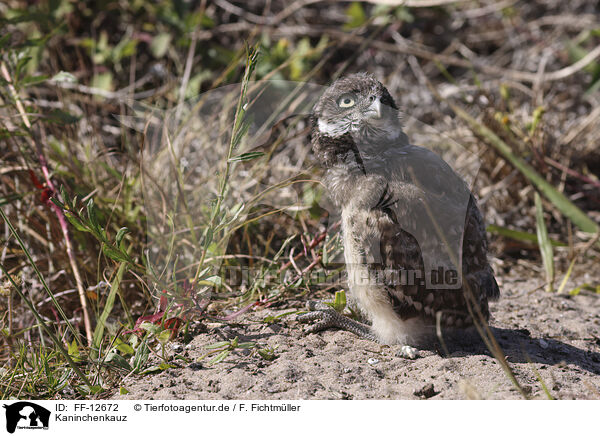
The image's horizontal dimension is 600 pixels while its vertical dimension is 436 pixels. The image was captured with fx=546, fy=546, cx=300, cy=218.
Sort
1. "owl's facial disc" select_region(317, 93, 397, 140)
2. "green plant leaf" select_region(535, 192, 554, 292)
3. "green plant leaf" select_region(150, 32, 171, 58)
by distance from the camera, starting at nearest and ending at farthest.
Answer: "owl's facial disc" select_region(317, 93, 397, 140)
"green plant leaf" select_region(535, 192, 554, 292)
"green plant leaf" select_region(150, 32, 171, 58)

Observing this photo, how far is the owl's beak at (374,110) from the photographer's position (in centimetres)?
243

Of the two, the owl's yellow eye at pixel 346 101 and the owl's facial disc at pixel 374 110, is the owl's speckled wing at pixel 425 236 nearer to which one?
the owl's facial disc at pixel 374 110

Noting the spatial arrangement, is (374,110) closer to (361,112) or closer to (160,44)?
(361,112)

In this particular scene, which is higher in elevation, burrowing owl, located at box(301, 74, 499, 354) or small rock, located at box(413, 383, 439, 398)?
burrowing owl, located at box(301, 74, 499, 354)

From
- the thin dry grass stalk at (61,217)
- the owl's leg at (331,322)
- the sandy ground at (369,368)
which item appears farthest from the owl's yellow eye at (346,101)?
the thin dry grass stalk at (61,217)

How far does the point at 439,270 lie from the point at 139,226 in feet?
5.43

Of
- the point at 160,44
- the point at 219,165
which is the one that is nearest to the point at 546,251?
the point at 219,165

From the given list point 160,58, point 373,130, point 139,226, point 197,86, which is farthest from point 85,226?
point 160,58

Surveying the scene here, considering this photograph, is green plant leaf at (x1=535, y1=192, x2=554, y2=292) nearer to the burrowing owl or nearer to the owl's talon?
the burrowing owl

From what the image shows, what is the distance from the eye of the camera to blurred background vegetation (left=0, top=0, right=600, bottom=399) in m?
2.43

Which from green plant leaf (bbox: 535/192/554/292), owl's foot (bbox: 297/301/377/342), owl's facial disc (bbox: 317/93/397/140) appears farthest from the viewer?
green plant leaf (bbox: 535/192/554/292)

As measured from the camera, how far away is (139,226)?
3047 millimetres

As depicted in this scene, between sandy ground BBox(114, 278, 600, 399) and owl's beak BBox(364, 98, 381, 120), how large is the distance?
40.5 inches
